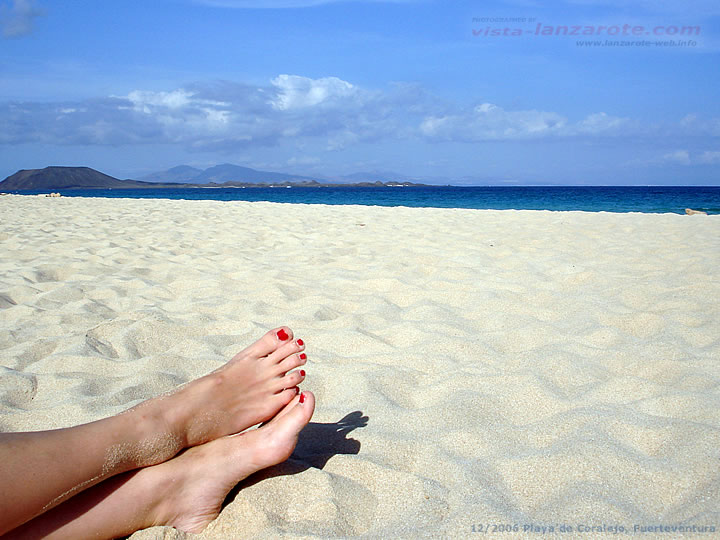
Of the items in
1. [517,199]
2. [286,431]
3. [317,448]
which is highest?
[517,199]

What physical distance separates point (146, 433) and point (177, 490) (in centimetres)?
14

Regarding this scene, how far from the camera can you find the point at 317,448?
1.40 metres

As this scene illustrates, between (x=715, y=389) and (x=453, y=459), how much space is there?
0.98 metres

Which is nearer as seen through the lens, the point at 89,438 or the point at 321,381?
the point at 89,438

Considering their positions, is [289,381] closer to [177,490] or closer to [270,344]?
[270,344]

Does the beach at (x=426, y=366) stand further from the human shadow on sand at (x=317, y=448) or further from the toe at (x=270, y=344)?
the toe at (x=270, y=344)

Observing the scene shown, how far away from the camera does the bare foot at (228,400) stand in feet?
3.86

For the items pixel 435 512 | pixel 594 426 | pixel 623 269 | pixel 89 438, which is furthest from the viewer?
pixel 623 269

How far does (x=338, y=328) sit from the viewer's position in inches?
92.4

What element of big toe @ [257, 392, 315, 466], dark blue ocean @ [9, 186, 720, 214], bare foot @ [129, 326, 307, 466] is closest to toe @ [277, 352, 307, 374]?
bare foot @ [129, 326, 307, 466]

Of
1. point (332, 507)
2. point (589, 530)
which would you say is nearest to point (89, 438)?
point (332, 507)

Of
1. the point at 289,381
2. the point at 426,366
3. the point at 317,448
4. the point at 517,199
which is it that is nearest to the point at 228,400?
the point at 289,381

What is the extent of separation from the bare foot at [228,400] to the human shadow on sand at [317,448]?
14cm

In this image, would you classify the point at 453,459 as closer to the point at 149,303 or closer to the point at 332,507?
the point at 332,507
